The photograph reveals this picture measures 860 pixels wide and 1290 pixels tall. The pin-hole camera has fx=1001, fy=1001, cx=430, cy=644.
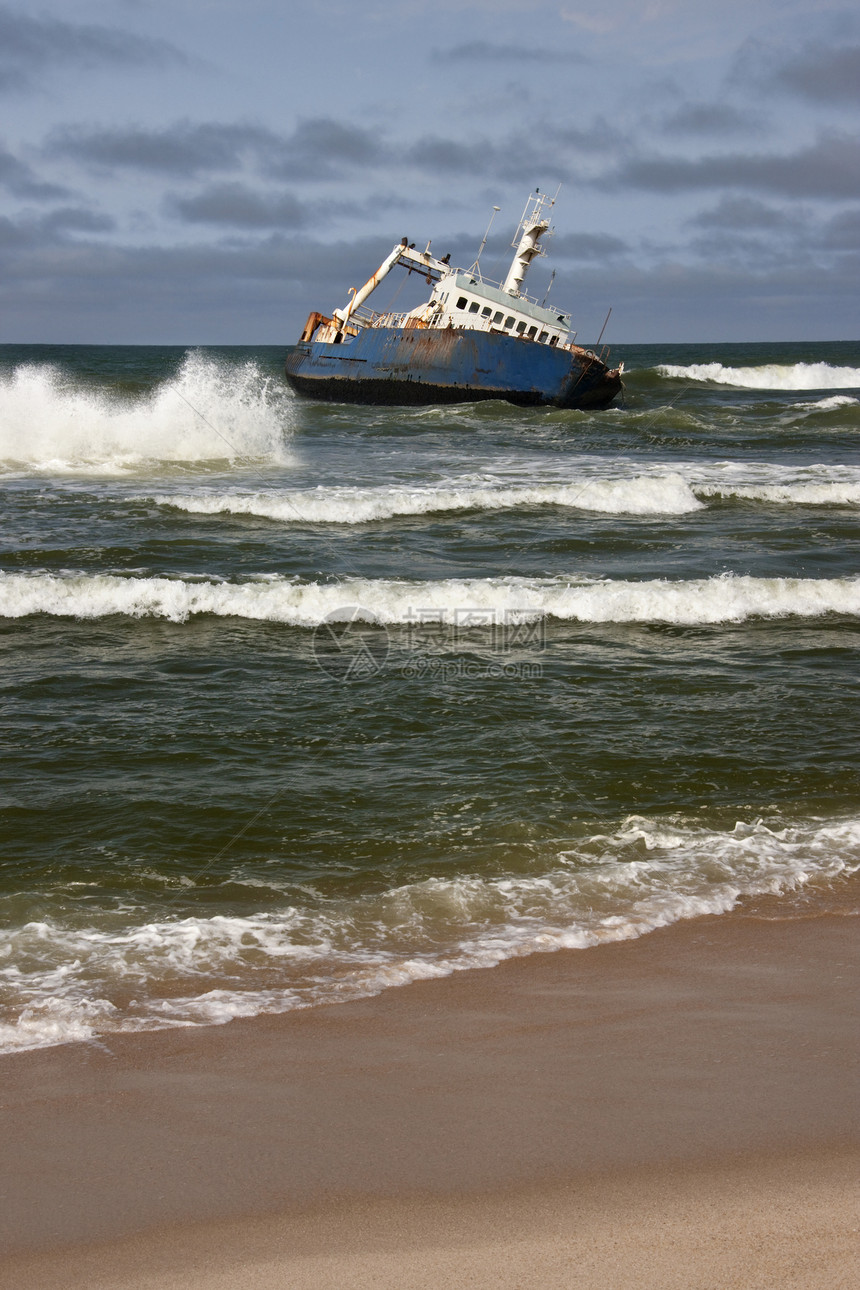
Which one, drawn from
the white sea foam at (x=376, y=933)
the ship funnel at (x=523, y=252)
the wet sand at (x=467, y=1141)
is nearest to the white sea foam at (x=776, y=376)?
the ship funnel at (x=523, y=252)

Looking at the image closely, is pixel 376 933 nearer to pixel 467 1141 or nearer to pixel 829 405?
pixel 467 1141

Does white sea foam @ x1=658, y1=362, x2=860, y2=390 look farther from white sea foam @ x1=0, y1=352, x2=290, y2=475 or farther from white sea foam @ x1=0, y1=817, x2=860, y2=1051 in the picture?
white sea foam @ x1=0, y1=817, x2=860, y2=1051

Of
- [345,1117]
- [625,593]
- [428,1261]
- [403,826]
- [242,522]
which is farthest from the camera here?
[242,522]

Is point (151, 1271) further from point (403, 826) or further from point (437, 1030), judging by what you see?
point (403, 826)

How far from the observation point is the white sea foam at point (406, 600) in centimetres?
1030

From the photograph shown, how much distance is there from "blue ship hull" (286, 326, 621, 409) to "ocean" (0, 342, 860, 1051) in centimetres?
1915

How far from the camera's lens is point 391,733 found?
23.4 ft

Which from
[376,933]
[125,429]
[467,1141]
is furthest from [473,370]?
[467,1141]

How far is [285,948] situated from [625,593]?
7054mm

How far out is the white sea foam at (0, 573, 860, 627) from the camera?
1030cm

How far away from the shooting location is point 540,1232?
2609 mm

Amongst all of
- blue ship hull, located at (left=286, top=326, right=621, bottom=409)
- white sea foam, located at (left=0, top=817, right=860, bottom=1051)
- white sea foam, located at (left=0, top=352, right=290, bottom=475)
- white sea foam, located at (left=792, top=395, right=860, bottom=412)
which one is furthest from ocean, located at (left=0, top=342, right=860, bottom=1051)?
white sea foam, located at (left=792, top=395, right=860, bottom=412)

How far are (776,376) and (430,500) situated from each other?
52.2m

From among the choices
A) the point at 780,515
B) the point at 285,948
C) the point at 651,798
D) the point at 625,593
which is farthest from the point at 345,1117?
the point at 780,515
